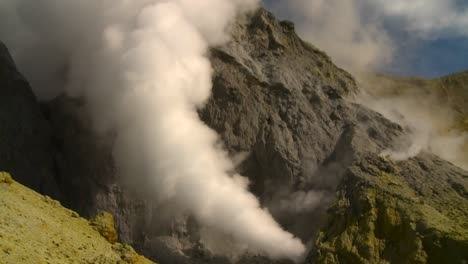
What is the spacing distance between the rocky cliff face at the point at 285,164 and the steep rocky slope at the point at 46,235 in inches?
861

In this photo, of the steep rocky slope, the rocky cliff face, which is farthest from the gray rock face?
A: the steep rocky slope

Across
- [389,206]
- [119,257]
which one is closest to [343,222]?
[389,206]

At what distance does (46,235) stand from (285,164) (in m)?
42.2

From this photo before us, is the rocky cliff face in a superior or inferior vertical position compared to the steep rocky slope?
superior

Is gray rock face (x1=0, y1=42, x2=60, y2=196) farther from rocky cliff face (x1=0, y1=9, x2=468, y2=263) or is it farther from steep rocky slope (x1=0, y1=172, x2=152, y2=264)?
steep rocky slope (x1=0, y1=172, x2=152, y2=264)

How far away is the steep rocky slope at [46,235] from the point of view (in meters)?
27.4

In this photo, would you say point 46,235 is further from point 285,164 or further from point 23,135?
point 285,164

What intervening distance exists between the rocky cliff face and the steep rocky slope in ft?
71.8

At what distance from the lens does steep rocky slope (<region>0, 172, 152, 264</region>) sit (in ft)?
89.8

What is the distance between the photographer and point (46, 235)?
3142cm

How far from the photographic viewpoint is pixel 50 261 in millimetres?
27734

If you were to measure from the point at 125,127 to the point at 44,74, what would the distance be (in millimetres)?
17217

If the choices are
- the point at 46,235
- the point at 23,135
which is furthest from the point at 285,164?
the point at 46,235

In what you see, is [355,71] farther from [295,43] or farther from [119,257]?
[119,257]
